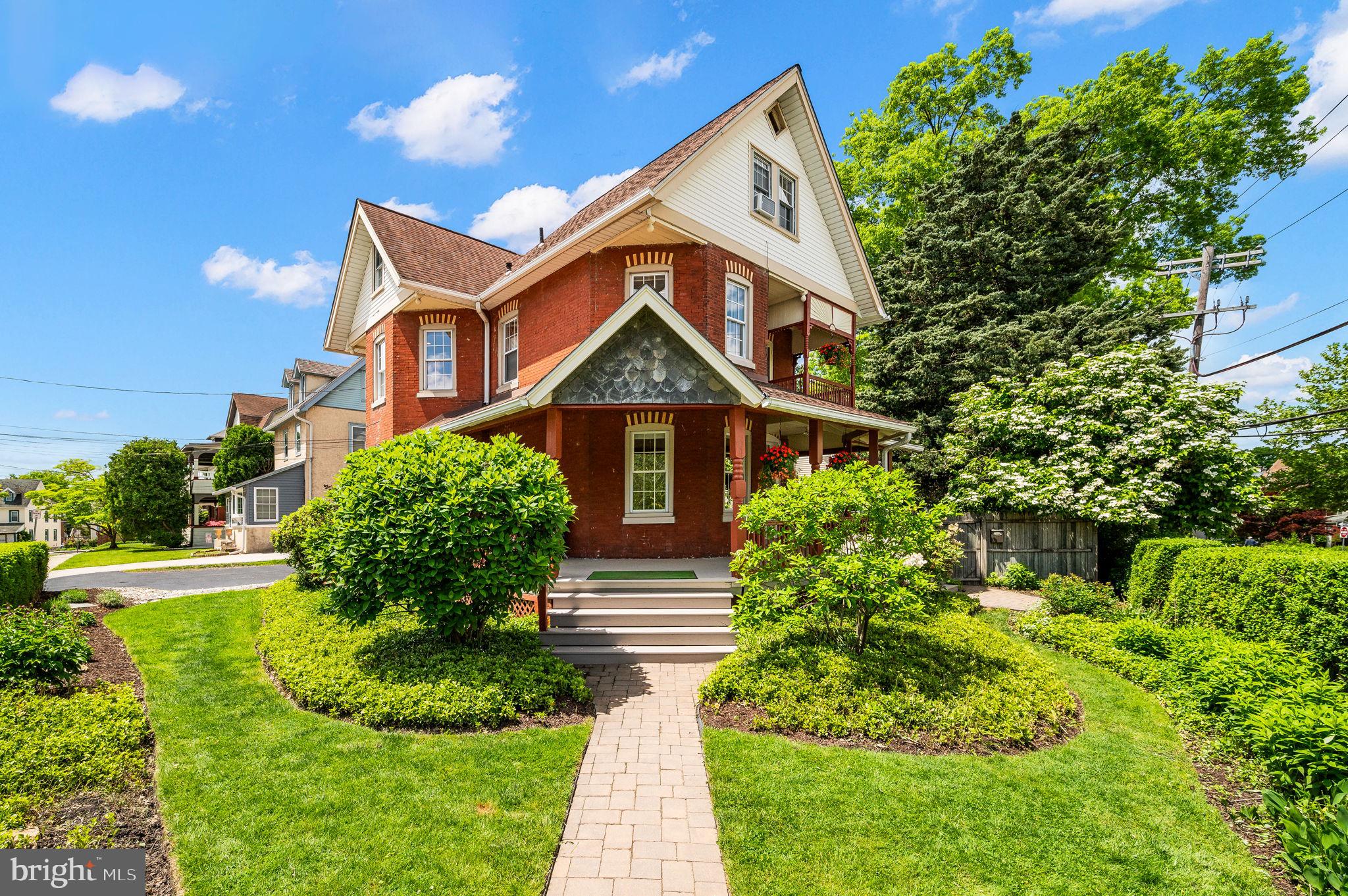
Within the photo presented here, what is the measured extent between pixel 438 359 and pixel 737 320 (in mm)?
8375

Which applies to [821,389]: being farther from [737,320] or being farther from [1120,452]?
[1120,452]

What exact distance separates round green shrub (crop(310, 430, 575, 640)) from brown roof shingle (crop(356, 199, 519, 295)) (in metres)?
9.67

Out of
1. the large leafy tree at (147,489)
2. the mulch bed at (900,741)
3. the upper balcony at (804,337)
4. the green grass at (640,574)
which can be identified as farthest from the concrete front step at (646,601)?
the large leafy tree at (147,489)

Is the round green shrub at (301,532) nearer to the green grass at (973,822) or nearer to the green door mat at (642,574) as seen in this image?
the green door mat at (642,574)

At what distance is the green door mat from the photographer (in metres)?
9.90

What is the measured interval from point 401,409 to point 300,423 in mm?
17935

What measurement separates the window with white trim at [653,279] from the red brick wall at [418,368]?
5.67 m

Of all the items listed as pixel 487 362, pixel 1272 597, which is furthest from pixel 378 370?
pixel 1272 597

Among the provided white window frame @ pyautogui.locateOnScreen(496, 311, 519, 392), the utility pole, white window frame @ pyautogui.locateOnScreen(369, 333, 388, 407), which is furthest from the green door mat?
the utility pole

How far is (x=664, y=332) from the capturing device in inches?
372

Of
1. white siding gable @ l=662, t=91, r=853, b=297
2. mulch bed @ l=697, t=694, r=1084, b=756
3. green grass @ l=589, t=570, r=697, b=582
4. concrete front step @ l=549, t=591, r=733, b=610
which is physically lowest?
mulch bed @ l=697, t=694, r=1084, b=756

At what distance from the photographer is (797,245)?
1437 cm

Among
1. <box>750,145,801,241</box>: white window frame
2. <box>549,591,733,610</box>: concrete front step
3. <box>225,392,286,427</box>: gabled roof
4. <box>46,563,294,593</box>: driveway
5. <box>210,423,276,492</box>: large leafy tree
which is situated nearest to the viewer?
<box>549,591,733,610</box>: concrete front step

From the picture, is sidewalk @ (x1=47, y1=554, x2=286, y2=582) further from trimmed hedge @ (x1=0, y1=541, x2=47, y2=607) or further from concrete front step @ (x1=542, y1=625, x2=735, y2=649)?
concrete front step @ (x1=542, y1=625, x2=735, y2=649)
